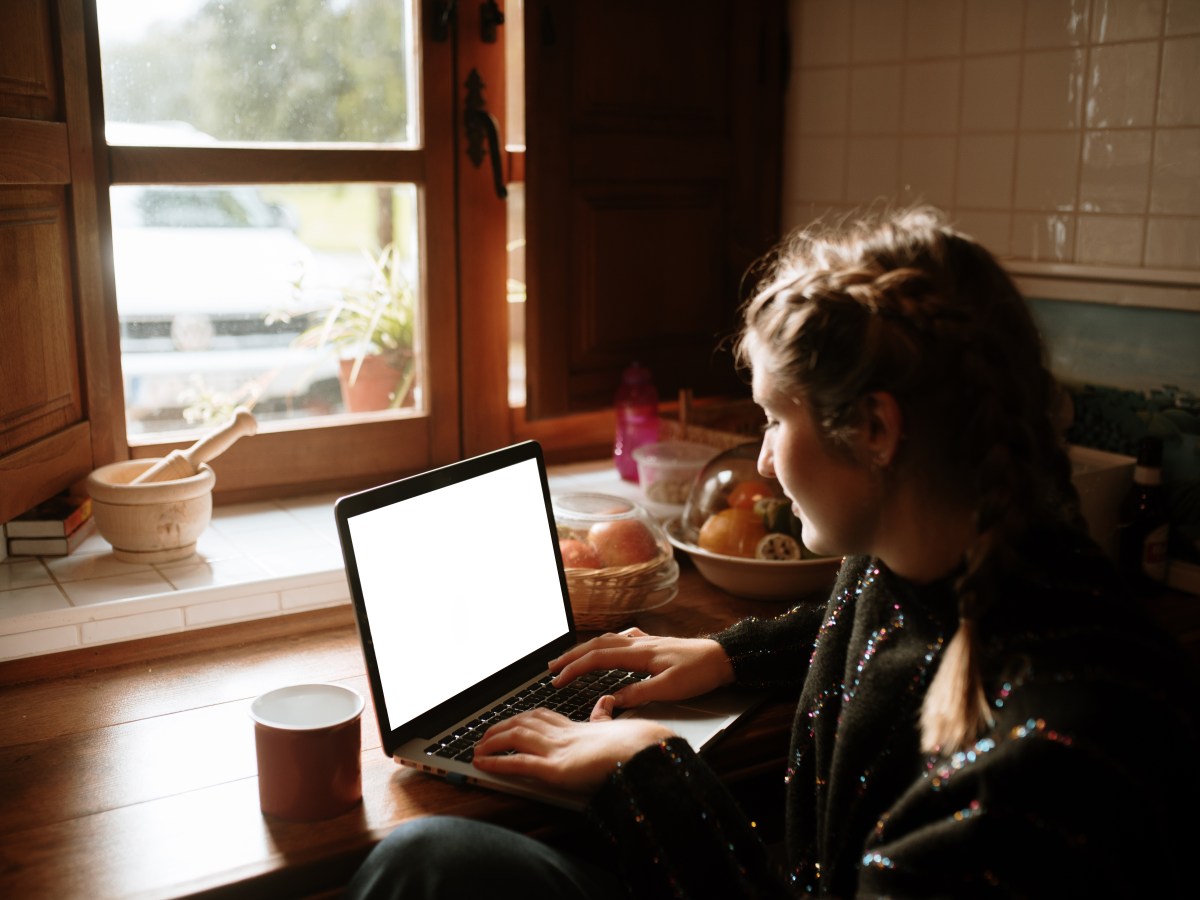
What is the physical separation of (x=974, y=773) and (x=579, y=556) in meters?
0.73

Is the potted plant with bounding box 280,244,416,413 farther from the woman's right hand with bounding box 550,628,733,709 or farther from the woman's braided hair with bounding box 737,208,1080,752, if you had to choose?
the woman's braided hair with bounding box 737,208,1080,752

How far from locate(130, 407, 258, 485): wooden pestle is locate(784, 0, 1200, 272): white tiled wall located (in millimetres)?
1152

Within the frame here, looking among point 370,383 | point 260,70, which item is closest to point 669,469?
point 370,383

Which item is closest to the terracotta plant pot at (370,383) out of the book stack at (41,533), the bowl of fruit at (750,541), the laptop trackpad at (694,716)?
the book stack at (41,533)

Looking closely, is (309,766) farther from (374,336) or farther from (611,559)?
(374,336)

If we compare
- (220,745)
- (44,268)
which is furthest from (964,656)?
(44,268)

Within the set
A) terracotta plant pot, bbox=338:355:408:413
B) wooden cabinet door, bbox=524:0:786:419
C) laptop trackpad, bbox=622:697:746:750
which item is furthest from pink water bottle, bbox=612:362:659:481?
laptop trackpad, bbox=622:697:746:750

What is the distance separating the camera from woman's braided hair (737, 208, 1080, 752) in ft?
3.10

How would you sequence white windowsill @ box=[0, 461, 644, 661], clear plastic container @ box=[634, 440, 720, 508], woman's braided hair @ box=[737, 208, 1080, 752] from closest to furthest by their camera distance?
woman's braided hair @ box=[737, 208, 1080, 752] < white windowsill @ box=[0, 461, 644, 661] < clear plastic container @ box=[634, 440, 720, 508]

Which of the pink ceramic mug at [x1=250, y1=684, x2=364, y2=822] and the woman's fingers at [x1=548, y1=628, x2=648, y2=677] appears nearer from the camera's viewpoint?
the pink ceramic mug at [x1=250, y1=684, x2=364, y2=822]

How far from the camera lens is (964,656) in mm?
949

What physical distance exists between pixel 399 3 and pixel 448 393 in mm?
631

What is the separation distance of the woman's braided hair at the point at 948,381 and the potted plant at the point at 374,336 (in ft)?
3.66

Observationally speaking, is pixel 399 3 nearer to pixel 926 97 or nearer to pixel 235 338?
pixel 235 338
